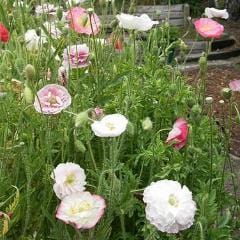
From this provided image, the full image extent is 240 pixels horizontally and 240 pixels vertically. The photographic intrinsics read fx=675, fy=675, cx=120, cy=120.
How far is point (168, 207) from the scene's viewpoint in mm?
1354

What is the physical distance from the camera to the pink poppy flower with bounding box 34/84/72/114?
1582 millimetres

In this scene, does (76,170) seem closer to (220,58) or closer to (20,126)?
(20,126)

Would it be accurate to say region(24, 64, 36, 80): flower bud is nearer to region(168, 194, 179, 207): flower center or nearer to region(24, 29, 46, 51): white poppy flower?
region(168, 194, 179, 207): flower center

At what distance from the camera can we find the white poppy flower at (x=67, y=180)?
4.81 feet

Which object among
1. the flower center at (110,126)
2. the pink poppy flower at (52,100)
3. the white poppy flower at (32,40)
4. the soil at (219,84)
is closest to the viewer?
the flower center at (110,126)

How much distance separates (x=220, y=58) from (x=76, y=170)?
5.18 meters

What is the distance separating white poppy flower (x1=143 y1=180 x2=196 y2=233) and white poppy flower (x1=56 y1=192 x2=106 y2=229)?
10cm

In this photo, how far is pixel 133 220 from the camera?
1.83 meters

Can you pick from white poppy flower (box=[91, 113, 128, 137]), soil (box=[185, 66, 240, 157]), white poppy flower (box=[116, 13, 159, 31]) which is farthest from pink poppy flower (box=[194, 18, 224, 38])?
soil (box=[185, 66, 240, 157])

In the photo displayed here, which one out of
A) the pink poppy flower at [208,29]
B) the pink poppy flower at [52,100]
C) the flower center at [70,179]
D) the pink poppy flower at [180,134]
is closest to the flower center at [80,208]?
the flower center at [70,179]

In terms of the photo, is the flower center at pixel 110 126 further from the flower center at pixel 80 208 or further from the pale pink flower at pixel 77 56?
the pale pink flower at pixel 77 56

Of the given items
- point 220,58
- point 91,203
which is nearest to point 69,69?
point 91,203

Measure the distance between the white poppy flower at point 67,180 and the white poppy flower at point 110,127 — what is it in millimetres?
117

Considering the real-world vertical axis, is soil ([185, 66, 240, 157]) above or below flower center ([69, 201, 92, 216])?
below
